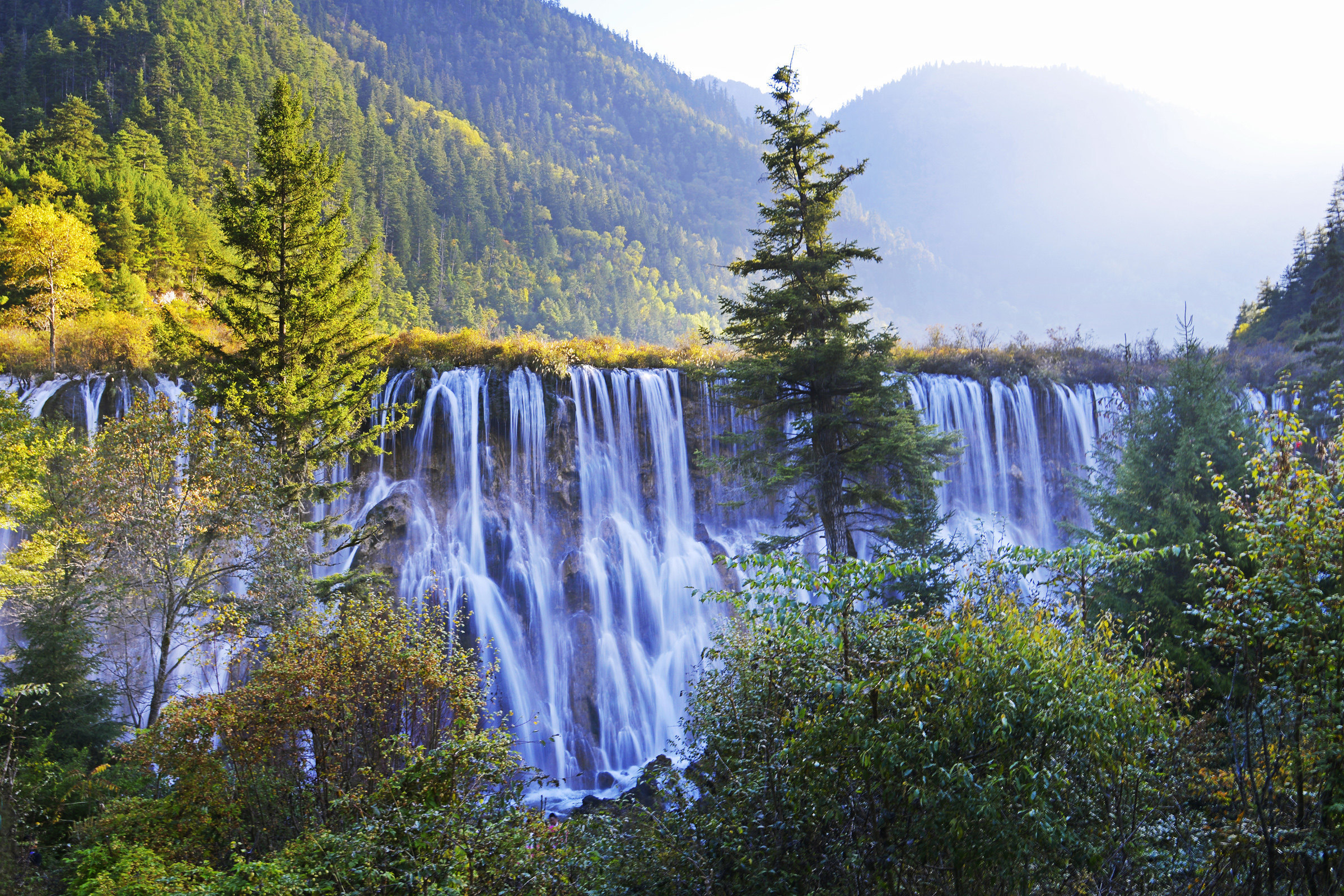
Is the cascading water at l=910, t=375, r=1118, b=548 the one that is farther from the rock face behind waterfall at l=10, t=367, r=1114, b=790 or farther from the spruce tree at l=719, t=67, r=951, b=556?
the spruce tree at l=719, t=67, r=951, b=556

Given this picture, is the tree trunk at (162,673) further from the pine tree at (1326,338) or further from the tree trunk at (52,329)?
the pine tree at (1326,338)

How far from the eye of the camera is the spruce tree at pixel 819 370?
14039mm

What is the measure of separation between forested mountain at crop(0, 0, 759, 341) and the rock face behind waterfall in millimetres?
8674

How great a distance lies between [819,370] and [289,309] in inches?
469

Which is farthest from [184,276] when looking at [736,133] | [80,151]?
[736,133]

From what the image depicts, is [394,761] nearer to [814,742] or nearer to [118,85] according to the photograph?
[814,742]

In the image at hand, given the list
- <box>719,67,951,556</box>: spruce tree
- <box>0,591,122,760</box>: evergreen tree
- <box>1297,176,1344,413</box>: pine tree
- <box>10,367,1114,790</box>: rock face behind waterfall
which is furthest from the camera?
<box>1297,176,1344,413</box>: pine tree

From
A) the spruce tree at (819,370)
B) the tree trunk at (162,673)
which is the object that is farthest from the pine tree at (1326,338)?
the tree trunk at (162,673)

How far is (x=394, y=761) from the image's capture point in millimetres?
9047

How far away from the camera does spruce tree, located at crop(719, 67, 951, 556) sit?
14039mm

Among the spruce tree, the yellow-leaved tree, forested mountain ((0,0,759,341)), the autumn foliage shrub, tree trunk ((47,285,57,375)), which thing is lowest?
the autumn foliage shrub

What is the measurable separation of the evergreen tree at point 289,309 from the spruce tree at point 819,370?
354 inches

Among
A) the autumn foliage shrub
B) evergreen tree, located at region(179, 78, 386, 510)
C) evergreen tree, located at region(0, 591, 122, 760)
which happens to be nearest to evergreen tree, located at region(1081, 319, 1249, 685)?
the autumn foliage shrub

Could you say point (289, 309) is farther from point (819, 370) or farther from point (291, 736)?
point (819, 370)
